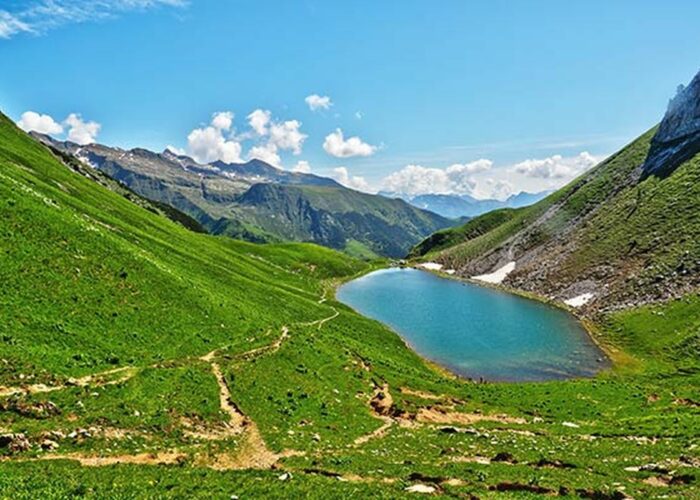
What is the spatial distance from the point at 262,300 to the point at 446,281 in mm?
126190

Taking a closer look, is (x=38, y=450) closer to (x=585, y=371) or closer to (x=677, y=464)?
(x=677, y=464)

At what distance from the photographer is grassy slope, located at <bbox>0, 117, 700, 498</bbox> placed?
23516mm

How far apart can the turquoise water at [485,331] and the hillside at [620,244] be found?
13.9m

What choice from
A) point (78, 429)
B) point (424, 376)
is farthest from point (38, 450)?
point (424, 376)

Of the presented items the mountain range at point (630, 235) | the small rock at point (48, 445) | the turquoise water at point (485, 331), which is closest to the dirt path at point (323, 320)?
A: the turquoise water at point (485, 331)

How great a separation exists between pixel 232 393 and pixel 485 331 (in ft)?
234

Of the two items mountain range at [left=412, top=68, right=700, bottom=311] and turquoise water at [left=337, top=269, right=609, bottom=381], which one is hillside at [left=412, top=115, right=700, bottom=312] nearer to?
mountain range at [left=412, top=68, right=700, bottom=311]

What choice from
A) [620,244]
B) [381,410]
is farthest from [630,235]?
[381,410]

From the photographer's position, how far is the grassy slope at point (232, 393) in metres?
23.5

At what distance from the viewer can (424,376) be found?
5978 cm

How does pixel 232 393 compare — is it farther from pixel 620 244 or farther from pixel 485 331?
pixel 620 244

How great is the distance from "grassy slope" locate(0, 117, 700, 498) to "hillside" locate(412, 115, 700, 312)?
43042mm

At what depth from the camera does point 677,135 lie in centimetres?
17350

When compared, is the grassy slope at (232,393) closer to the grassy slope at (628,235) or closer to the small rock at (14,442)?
the small rock at (14,442)
